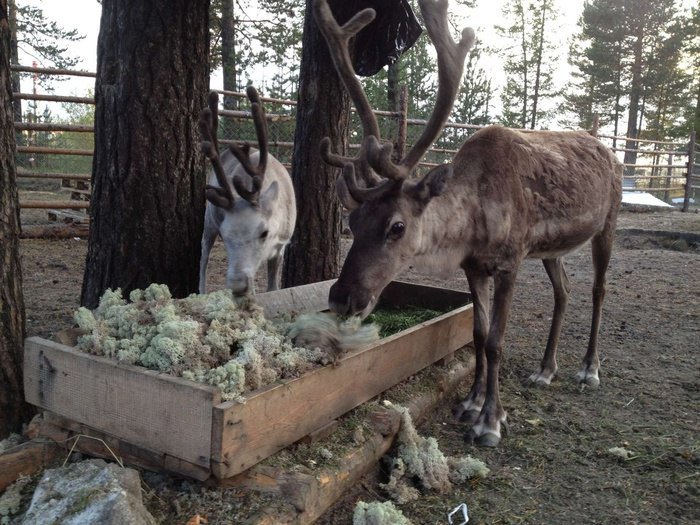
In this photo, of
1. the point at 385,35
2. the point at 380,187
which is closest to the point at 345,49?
the point at 380,187

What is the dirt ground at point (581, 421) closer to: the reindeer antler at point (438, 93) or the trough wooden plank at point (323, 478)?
A: the trough wooden plank at point (323, 478)

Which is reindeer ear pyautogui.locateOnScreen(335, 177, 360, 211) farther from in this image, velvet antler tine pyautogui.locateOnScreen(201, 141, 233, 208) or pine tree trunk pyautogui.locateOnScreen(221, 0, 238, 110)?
pine tree trunk pyautogui.locateOnScreen(221, 0, 238, 110)

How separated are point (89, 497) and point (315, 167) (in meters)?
3.27

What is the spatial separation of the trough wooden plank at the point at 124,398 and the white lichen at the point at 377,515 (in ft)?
2.12

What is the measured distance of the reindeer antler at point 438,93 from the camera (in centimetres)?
296

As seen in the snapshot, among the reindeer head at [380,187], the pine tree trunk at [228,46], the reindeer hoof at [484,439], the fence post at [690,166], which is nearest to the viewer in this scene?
the reindeer head at [380,187]

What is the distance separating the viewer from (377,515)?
217 centimetres

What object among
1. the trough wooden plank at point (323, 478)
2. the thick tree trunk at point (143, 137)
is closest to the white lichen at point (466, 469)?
the trough wooden plank at point (323, 478)

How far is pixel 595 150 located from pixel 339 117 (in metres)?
1.96

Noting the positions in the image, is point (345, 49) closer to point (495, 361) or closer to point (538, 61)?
point (495, 361)

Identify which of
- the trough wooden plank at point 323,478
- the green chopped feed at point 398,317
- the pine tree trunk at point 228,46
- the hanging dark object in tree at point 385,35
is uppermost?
the pine tree trunk at point 228,46

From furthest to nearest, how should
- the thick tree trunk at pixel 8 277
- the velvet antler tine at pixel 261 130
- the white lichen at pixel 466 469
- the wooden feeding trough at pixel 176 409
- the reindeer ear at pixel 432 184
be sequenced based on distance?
the velvet antler tine at pixel 261 130 → the reindeer ear at pixel 432 184 → the white lichen at pixel 466 469 → the thick tree trunk at pixel 8 277 → the wooden feeding trough at pixel 176 409

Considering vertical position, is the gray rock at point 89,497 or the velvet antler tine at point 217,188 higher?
the velvet antler tine at point 217,188

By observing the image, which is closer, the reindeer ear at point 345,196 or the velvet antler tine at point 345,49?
the reindeer ear at point 345,196
